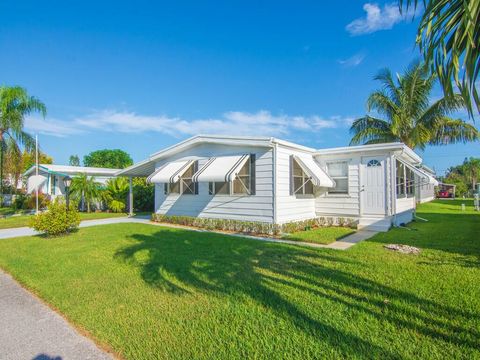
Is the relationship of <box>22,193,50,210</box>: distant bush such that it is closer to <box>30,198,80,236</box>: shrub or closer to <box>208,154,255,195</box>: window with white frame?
<box>30,198,80,236</box>: shrub

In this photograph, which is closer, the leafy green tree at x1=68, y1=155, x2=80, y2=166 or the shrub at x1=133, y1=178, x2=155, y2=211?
the shrub at x1=133, y1=178, x2=155, y2=211

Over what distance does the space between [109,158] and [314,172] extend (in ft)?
231

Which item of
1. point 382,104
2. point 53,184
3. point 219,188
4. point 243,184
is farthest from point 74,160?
point 382,104

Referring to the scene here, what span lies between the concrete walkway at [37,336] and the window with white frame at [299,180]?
10111 mm

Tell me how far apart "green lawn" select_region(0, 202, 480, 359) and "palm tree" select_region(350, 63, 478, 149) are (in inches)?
513

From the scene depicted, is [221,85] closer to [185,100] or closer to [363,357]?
[185,100]

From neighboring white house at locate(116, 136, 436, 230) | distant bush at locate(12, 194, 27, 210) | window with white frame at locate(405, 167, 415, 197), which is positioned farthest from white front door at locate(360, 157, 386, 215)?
distant bush at locate(12, 194, 27, 210)

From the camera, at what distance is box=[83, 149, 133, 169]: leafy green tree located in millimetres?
70500

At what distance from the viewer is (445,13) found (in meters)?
3.35

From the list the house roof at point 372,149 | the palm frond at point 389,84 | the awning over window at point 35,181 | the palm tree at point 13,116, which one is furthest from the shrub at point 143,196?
the palm frond at point 389,84

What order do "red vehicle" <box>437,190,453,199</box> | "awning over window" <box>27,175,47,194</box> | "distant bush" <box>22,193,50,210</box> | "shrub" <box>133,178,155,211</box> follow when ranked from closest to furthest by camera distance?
1. "awning over window" <box>27,175,47,194</box>
2. "distant bush" <box>22,193,50,210</box>
3. "shrub" <box>133,178,155,211</box>
4. "red vehicle" <box>437,190,453,199</box>

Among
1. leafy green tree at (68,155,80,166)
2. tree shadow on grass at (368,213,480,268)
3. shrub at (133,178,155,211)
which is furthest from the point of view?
leafy green tree at (68,155,80,166)

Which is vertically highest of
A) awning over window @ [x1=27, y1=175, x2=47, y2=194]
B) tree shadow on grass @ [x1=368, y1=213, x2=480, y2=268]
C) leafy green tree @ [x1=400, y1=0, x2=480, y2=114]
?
leafy green tree @ [x1=400, y1=0, x2=480, y2=114]

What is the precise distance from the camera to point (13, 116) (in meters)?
17.0
